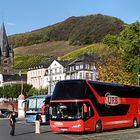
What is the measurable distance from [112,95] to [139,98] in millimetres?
6060

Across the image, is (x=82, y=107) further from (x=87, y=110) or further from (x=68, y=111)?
(x=68, y=111)

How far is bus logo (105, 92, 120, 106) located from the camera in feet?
117

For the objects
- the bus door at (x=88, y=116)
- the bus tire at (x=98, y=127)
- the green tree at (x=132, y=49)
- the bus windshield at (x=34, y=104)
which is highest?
the green tree at (x=132, y=49)

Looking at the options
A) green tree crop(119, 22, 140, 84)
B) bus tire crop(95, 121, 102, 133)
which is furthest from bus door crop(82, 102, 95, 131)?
green tree crop(119, 22, 140, 84)

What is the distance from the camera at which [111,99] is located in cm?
3634

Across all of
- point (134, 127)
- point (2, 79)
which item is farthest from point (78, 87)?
point (2, 79)

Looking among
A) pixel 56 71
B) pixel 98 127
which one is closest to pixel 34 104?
pixel 98 127

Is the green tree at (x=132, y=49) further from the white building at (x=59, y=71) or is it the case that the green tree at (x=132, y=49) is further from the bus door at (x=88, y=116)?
the white building at (x=59, y=71)

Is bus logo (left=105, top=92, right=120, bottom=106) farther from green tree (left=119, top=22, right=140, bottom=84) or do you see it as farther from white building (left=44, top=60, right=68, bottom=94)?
white building (left=44, top=60, right=68, bottom=94)

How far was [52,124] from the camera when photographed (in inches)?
1337

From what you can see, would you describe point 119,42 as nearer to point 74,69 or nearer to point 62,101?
point 62,101

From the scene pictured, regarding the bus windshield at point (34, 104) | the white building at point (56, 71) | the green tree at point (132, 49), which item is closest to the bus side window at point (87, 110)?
the bus windshield at point (34, 104)

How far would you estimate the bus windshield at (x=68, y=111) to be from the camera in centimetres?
3262

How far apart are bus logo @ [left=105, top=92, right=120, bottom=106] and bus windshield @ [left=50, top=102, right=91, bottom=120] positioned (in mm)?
2929
